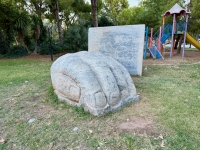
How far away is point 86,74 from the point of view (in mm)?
2742

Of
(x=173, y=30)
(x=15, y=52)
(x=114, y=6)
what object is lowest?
(x=15, y=52)

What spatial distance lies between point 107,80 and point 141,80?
2165 millimetres

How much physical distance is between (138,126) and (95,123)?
0.62m

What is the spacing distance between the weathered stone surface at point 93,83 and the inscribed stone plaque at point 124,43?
1.85m

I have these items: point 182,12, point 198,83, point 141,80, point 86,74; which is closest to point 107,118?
point 86,74

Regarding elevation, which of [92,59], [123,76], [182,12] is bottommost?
[123,76]

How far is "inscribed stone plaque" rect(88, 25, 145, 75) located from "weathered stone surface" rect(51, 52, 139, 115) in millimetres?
1851

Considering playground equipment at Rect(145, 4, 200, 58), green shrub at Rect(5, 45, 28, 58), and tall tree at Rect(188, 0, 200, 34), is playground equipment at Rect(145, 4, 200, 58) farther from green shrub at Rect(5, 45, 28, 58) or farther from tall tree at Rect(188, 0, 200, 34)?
green shrub at Rect(5, 45, 28, 58)

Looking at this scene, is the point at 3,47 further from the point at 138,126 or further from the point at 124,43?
the point at 138,126

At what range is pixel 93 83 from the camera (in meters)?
2.65

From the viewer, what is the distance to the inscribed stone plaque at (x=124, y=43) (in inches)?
190

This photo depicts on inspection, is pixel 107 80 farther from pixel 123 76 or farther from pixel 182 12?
pixel 182 12

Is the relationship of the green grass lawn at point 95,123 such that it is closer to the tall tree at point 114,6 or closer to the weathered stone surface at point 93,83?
the weathered stone surface at point 93,83

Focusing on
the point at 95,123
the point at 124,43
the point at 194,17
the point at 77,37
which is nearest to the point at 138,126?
the point at 95,123
